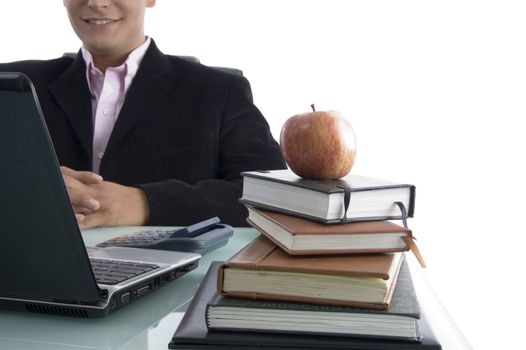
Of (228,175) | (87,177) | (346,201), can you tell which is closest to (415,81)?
(228,175)

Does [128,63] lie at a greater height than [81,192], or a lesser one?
greater

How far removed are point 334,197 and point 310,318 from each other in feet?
0.42

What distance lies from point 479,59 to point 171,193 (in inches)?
81.2

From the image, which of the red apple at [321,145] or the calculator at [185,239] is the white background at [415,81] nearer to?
the calculator at [185,239]

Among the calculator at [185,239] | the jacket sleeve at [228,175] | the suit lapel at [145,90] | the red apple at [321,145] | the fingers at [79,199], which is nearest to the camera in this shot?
the red apple at [321,145]

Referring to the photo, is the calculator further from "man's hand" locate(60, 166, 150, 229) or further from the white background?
the white background

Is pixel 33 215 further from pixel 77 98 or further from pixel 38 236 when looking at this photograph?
pixel 77 98

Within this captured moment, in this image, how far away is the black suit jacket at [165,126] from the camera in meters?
1.75

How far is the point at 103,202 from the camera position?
1225mm

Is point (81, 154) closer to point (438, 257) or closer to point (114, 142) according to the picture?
point (114, 142)

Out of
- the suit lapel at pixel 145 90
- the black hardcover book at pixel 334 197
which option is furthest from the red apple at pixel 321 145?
the suit lapel at pixel 145 90

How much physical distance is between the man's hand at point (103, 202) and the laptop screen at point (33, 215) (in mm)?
546

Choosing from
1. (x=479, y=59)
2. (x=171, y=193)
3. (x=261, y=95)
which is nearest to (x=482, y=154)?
(x=479, y=59)

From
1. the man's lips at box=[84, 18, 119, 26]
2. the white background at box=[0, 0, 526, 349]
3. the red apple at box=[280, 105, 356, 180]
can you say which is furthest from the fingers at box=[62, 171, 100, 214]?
the white background at box=[0, 0, 526, 349]
